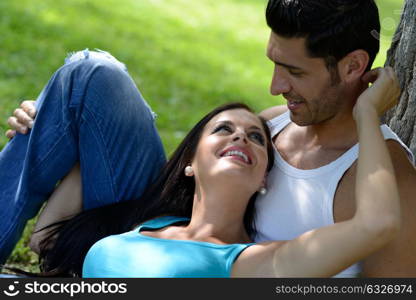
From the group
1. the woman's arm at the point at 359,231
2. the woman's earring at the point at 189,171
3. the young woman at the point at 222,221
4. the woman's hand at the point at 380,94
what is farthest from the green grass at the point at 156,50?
the woman's arm at the point at 359,231

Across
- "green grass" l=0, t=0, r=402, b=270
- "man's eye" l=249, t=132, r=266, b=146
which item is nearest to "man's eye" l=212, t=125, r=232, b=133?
"man's eye" l=249, t=132, r=266, b=146

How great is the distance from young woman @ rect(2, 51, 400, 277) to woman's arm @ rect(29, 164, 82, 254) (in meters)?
0.07

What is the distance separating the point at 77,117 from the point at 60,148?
0.60ft

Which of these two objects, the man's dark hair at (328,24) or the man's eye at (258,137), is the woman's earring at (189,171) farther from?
the man's dark hair at (328,24)

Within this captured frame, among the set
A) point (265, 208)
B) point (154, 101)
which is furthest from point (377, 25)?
point (154, 101)

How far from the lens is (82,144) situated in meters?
3.94

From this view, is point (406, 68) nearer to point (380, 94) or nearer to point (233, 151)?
point (380, 94)

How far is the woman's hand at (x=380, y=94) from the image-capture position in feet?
10.8

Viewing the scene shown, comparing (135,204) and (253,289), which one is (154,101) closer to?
(135,204)

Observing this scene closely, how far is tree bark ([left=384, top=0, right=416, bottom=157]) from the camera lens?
386 cm

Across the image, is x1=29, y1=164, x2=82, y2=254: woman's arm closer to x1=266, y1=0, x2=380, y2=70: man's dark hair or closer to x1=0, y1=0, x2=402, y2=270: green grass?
x1=266, y1=0, x2=380, y2=70: man's dark hair

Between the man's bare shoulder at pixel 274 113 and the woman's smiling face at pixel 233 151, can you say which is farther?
the man's bare shoulder at pixel 274 113

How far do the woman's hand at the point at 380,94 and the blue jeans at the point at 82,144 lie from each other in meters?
1.25

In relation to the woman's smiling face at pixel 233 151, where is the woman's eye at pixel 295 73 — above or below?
above
